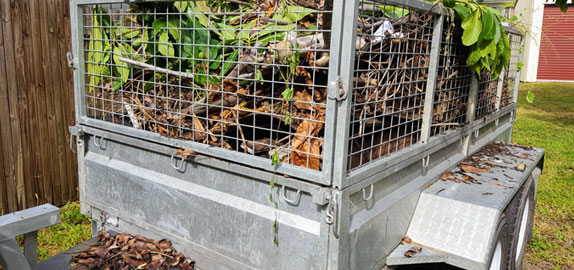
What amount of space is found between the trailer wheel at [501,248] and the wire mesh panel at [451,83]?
2.01 ft

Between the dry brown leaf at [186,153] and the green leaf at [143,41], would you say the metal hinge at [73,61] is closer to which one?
the green leaf at [143,41]

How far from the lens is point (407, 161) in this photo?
2.19 metres

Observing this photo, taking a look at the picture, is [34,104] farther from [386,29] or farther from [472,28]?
[472,28]

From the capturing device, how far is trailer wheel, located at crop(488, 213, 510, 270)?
8.05ft

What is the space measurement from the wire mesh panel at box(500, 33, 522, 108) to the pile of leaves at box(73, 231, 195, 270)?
3156 mm

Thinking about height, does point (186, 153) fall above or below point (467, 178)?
above

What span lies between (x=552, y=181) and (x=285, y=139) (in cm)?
514

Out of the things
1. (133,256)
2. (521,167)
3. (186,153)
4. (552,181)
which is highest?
(186,153)

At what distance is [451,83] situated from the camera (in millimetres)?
2707

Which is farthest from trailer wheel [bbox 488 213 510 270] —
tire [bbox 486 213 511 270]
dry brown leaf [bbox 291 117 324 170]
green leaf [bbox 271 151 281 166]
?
green leaf [bbox 271 151 281 166]

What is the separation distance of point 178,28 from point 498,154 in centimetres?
248

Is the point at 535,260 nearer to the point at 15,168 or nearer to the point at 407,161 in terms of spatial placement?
the point at 407,161

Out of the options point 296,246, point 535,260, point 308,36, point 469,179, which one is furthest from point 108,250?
point 535,260

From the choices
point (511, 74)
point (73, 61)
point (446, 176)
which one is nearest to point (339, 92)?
point (446, 176)
